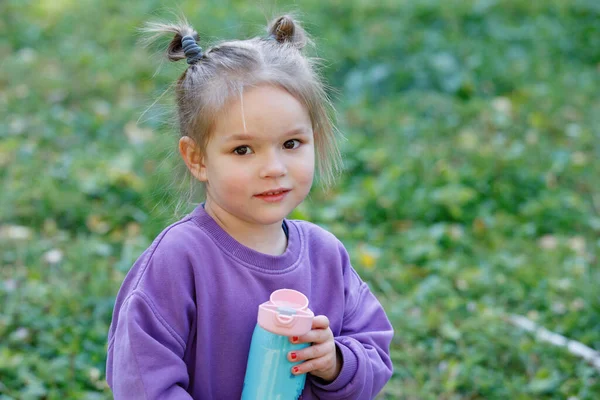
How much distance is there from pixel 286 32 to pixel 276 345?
81 cm

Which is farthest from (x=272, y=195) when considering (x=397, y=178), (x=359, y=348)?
(x=397, y=178)

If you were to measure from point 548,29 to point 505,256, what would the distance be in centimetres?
350

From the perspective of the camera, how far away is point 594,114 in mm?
5570

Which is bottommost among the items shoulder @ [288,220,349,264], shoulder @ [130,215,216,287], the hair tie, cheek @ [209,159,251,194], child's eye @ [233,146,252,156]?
shoulder @ [288,220,349,264]

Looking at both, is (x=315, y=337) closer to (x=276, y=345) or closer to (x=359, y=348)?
(x=276, y=345)

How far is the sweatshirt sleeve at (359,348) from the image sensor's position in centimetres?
199

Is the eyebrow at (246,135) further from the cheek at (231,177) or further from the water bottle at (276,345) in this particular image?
the water bottle at (276,345)

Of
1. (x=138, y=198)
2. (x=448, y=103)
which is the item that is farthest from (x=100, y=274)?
(x=448, y=103)

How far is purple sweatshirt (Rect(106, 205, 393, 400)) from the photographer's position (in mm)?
1784

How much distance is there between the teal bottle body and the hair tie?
668 mm

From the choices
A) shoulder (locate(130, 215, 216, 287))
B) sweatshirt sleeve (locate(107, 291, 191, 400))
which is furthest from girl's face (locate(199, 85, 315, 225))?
sweatshirt sleeve (locate(107, 291, 191, 400))

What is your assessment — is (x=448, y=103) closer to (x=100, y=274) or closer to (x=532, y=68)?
(x=532, y=68)

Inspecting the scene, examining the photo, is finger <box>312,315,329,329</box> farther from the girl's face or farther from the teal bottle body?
the girl's face

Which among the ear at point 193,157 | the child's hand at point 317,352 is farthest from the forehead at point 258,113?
the child's hand at point 317,352
